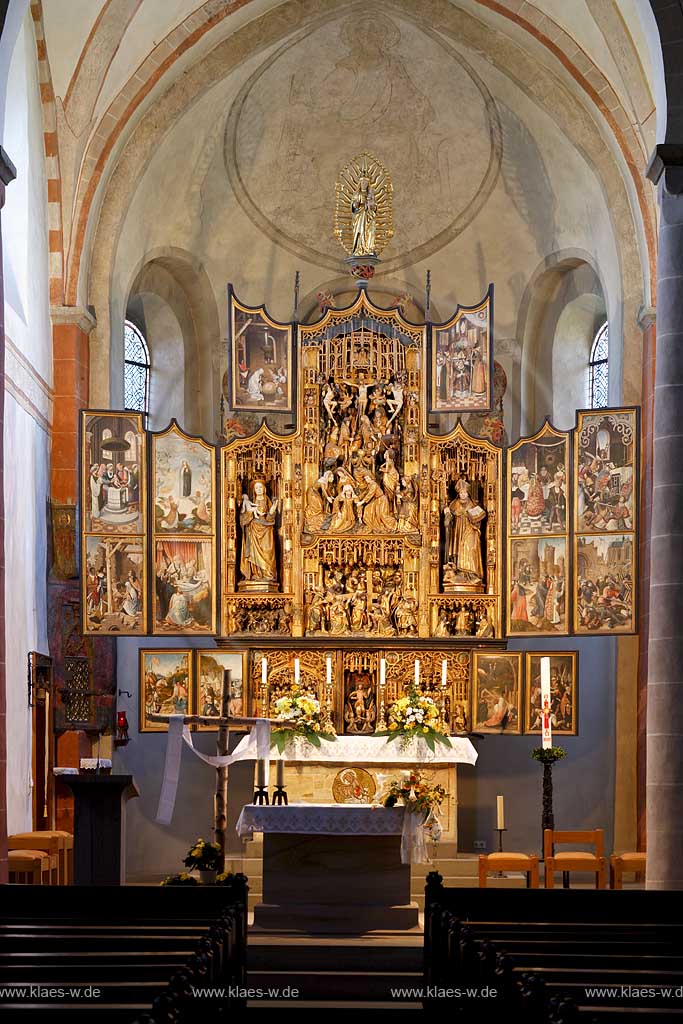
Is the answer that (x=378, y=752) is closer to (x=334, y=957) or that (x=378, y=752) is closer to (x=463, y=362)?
(x=334, y=957)

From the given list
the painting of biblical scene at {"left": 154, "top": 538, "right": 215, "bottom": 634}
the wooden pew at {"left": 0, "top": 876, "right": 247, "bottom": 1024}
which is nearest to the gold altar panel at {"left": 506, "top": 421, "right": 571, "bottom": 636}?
the painting of biblical scene at {"left": 154, "top": 538, "right": 215, "bottom": 634}

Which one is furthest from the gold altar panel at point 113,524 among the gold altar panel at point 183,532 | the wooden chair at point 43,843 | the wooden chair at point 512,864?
the wooden chair at point 512,864

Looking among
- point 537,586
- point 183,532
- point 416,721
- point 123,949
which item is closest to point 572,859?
point 416,721

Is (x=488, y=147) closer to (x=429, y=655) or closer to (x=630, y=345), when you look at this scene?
(x=630, y=345)

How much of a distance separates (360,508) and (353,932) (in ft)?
19.1

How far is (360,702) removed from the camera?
59.6 feet

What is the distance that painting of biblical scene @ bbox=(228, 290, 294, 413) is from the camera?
18109 millimetres

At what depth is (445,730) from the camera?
1739cm

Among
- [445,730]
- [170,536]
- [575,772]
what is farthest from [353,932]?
[575,772]

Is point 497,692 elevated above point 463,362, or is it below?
below

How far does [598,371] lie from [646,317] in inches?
142

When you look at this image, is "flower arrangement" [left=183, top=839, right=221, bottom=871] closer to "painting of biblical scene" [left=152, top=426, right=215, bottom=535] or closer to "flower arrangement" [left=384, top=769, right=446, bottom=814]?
"flower arrangement" [left=384, top=769, right=446, bottom=814]

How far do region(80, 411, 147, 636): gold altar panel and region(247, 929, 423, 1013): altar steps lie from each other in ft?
16.0

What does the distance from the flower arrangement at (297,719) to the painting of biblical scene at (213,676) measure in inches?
52.5
